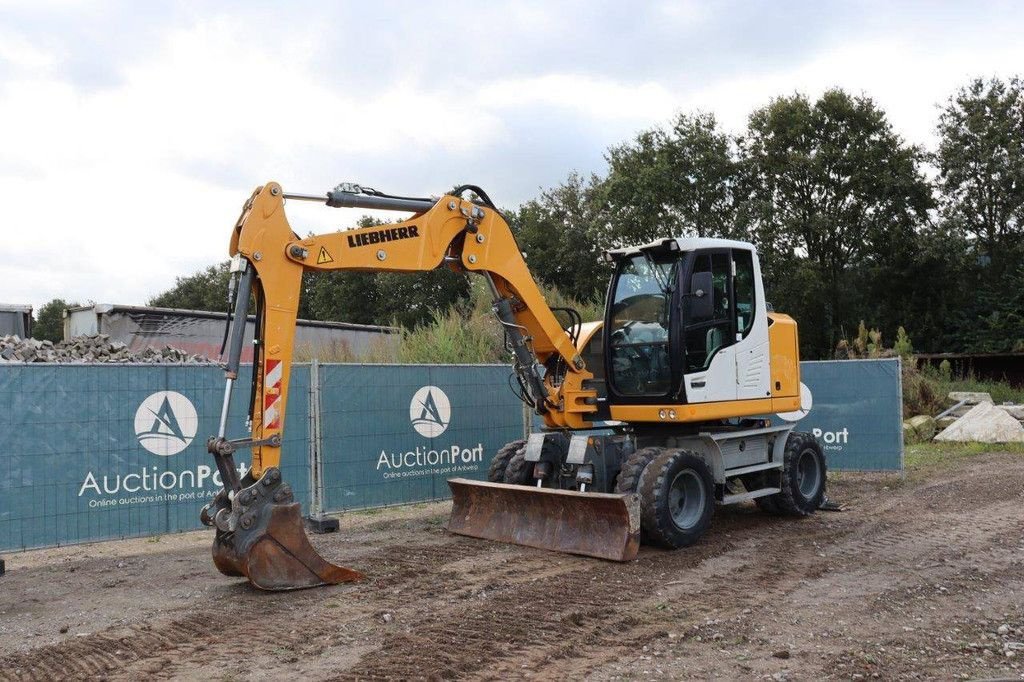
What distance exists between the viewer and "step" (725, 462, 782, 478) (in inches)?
353

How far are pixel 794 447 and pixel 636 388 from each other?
2.23 metres

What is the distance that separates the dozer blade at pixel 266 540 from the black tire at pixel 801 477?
5292 millimetres

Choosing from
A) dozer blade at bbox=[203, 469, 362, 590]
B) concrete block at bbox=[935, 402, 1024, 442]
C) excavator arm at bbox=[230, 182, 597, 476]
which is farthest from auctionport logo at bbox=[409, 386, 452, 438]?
concrete block at bbox=[935, 402, 1024, 442]

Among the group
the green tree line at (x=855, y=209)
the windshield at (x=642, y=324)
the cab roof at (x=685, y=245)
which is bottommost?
the windshield at (x=642, y=324)

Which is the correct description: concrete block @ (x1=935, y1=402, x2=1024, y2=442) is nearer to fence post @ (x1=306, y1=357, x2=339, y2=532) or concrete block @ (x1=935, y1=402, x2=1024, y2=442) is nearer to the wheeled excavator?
the wheeled excavator

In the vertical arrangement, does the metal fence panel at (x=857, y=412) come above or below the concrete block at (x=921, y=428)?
above

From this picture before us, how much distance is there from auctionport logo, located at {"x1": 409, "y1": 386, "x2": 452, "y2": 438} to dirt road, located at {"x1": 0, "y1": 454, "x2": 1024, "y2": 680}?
1.82m

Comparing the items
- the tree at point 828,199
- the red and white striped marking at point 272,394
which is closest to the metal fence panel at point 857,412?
the red and white striped marking at point 272,394

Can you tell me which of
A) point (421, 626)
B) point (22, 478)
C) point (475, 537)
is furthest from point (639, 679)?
point (22, 478)

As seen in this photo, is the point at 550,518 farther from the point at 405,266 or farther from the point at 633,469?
the point at 405,266

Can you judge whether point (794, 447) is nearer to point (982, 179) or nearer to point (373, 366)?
point (373, 366)

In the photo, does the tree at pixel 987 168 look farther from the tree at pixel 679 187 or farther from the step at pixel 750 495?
the step at pixel 750 495

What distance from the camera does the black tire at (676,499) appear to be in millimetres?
7758

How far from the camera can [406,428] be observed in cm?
1070
